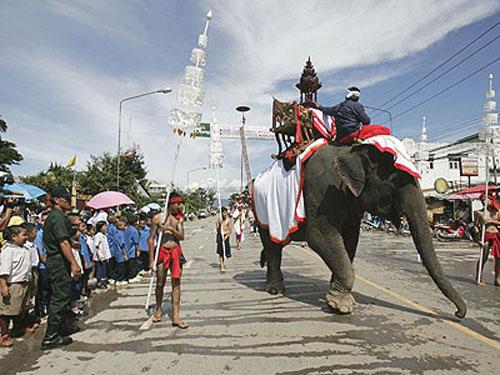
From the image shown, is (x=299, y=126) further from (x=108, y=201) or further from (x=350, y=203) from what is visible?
(x=108, y=201)

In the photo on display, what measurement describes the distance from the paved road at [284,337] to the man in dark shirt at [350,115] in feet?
9.21

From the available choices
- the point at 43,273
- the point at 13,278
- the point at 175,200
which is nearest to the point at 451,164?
the point at 175,200

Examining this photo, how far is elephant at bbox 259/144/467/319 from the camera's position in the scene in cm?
511

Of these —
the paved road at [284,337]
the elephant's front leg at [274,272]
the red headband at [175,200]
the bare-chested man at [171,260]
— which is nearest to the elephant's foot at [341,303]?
the paved road at [284,337]

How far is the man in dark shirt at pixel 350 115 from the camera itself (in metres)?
5.91

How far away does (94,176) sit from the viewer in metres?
23.1

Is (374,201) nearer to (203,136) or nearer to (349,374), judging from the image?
(349,374)

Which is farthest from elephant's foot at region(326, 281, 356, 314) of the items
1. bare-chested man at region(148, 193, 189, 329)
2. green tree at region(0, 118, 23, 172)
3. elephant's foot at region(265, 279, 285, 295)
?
green tree at region(0, 118, 23, 172)

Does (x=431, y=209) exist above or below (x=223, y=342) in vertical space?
above

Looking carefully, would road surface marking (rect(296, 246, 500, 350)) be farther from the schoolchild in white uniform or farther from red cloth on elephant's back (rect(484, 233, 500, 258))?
the schoolchild in white uniform

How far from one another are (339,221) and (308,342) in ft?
6.57

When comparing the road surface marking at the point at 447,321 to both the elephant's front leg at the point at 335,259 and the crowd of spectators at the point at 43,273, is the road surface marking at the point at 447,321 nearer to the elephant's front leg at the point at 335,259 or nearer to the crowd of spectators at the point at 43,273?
the elephant's front leg at the point at 335,259

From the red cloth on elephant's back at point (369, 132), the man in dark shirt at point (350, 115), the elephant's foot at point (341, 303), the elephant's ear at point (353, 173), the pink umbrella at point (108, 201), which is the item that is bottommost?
the elephant's foot at point (341, 303)

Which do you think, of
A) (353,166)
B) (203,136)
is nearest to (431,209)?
(203,136)
